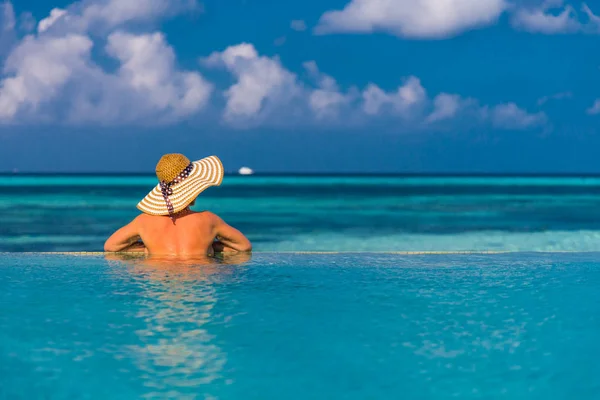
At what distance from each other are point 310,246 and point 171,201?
6.77 metres

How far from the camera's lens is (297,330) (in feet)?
14.5

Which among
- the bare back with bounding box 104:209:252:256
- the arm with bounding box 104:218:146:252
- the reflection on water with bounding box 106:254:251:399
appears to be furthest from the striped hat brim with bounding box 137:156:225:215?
the reflection on water with bounding box 106:254:251:399

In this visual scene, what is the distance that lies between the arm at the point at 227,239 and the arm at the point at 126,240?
2.13ft

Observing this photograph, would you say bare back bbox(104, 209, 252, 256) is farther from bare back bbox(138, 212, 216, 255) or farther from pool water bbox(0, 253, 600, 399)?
pool water bbox(0, 253, 600, 399)

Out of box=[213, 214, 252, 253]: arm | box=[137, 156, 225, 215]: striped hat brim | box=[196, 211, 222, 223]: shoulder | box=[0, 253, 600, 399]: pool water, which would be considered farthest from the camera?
box=[213, 214, 252, 253]: arm

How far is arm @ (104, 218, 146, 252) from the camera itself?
5.98 meters

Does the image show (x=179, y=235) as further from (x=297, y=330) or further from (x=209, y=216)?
(x=297, y=330)

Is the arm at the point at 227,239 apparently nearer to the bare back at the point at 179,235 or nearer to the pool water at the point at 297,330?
the bare back at the point at 179,235

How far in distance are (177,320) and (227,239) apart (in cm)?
165

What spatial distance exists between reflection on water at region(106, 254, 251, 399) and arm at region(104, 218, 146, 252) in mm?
154

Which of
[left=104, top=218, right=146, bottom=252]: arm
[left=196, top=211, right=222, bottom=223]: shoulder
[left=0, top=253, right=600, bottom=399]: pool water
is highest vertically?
[left=196, top=211, right=222, bottom=223]: shoulder

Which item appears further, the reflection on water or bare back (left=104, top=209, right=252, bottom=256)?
bare back (left=104, top=209, right=252, bottom=256)

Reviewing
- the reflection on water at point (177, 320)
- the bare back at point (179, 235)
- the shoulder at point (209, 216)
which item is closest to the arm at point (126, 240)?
the bare back at point (179, 235)

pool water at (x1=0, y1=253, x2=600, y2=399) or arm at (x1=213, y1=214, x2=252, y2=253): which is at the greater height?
arm at (x1=213, y1=214, x2=252, y2=253)
